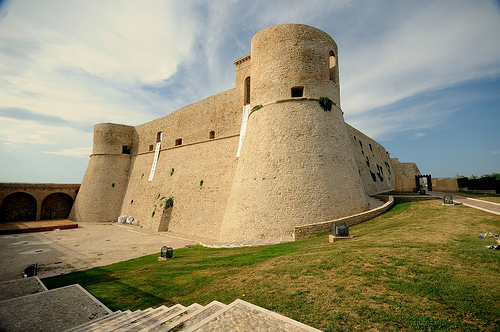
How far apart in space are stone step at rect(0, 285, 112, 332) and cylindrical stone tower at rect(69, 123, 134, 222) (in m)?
23.1

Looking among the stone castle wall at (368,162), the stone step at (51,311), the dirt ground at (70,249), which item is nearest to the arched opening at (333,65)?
the stone castle wall at (368,162)

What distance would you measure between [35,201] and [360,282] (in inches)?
1331

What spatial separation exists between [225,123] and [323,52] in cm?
893

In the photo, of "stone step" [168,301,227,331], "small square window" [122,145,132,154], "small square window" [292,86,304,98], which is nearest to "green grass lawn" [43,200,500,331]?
"stone step" [168,301,227,331]

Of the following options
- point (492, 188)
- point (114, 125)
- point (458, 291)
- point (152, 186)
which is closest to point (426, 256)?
point (458, 291)

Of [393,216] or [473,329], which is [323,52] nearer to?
[393,216]

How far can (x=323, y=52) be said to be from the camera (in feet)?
44.9

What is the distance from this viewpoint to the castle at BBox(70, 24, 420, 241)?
11.9 meters

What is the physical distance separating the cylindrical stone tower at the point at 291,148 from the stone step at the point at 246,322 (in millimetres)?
7669

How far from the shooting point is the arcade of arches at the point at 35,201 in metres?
24.3

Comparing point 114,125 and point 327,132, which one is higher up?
point 114,125

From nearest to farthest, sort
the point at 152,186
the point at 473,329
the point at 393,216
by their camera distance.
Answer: the point at 473,329
the point at 393,216
the point at 152,186

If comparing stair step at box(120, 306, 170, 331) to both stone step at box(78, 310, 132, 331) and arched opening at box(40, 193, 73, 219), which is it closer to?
stone step at box(78, 310, 132, 331)

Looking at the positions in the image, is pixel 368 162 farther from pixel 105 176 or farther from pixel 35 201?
pixel 35 201
